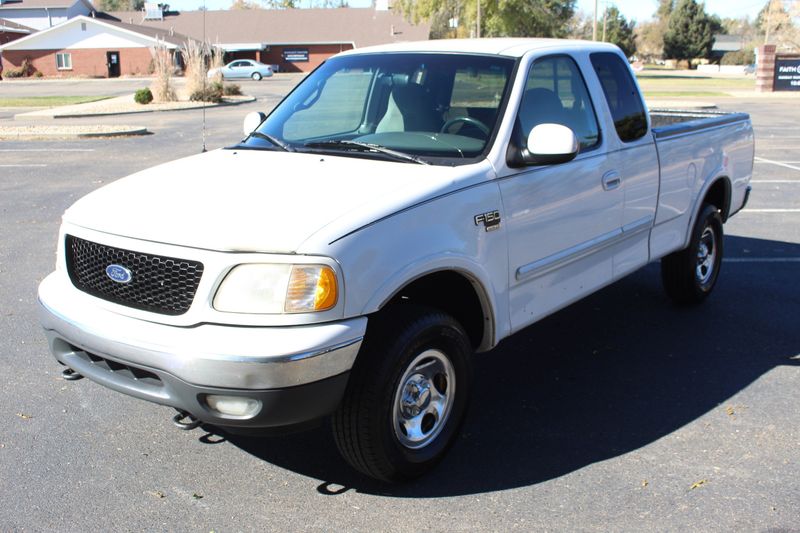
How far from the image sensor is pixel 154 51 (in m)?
32.6

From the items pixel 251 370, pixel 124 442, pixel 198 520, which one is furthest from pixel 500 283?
pixel 124 442

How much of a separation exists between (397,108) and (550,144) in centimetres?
103

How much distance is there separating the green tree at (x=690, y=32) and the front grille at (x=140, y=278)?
99736mm

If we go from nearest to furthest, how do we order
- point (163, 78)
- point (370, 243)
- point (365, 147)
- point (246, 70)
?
point (370, 243) → point (365, 147) → point (163, 78) → point (246, 70)

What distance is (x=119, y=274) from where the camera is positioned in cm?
354

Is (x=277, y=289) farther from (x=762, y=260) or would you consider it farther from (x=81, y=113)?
(x=81, y=113)

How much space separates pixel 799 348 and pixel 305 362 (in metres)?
4.05

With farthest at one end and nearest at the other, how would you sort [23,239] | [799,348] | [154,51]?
[154,51], [23,239], [799,348]

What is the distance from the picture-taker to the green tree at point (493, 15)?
5719cm

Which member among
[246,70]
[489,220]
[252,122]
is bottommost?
[489,220]

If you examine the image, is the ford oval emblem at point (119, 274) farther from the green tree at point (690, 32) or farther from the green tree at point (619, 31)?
the green tree at point (690, 32)

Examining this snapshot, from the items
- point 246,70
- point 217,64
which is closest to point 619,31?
point 246,70

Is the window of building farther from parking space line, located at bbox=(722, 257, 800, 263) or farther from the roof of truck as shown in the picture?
the roof of truck

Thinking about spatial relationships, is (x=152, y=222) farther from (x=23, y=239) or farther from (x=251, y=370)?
(x=23, y=239)
